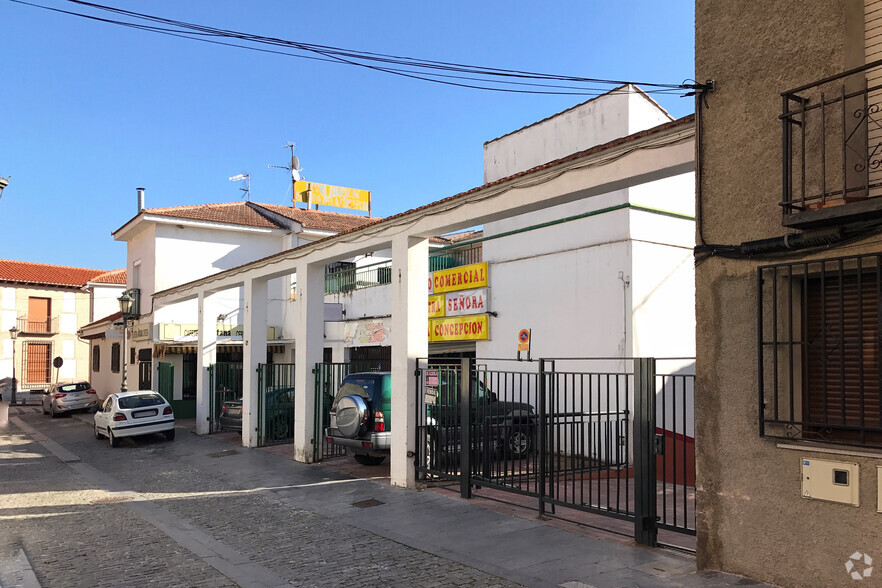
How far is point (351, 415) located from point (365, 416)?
28 centimetres

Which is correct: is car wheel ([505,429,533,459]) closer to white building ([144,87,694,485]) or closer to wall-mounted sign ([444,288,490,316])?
white building ([144,87,694,485])

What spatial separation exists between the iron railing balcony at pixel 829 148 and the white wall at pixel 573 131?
8743 mm

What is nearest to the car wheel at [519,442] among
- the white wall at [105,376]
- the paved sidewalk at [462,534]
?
the paved sidewalk at [462,534]

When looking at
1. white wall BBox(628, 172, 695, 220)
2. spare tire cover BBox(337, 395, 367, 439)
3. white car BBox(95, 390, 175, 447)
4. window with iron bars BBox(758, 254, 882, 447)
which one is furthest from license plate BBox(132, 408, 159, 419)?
window with iron bars BBox(758, 254, 882, 447)

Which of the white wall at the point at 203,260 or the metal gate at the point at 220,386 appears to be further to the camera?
the white wall at the point at 203,260

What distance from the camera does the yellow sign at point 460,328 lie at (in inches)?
669

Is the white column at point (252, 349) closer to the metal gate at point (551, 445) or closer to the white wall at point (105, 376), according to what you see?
the metal gate at point (551, 445)

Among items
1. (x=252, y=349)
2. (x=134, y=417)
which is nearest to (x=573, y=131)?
(x=252, y=349)

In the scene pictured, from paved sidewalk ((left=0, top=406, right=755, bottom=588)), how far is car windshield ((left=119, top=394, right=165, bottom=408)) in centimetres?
540

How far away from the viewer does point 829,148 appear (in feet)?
18.9

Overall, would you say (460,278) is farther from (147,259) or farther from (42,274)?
(42,274)

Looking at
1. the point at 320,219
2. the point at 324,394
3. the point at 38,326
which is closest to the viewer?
the point at 324,394

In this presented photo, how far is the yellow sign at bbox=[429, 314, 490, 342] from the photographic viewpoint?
1698cm

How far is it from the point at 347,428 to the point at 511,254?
6.32 meters
